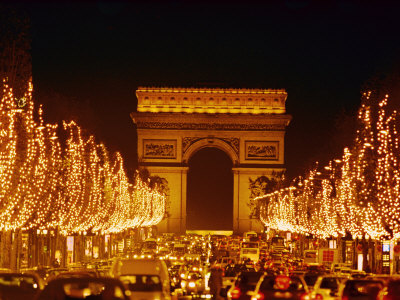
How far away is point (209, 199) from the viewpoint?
169250 mm

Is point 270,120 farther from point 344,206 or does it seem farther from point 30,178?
point 30,178

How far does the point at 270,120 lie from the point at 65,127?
76.3 m

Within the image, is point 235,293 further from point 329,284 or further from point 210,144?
point 210,144

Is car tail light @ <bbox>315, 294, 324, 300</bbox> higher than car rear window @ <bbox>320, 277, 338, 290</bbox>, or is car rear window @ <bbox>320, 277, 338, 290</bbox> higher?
car rear window @ <bbox>320, 277, 338, 290</bbox>

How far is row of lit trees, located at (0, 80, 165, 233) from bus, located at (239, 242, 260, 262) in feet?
34.9

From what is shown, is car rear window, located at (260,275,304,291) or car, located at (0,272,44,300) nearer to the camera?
car, located at (0,272,44,300)

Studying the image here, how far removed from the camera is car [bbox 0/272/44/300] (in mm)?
24750

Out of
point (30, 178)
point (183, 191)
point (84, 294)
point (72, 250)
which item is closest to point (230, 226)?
point (183, 191)

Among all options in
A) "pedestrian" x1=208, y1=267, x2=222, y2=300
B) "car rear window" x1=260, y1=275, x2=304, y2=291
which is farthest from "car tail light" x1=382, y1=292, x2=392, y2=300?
"pedestrian" x1=208, y1=267, x2=222, y2=300

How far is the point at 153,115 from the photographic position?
13462cm

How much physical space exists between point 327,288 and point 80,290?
16.0 metres

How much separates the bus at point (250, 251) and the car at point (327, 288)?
153 ft

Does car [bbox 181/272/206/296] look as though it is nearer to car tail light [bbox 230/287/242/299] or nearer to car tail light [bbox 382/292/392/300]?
car tail light [bbox 230/287/242/299]

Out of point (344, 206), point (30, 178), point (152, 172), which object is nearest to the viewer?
point (30, 178)
